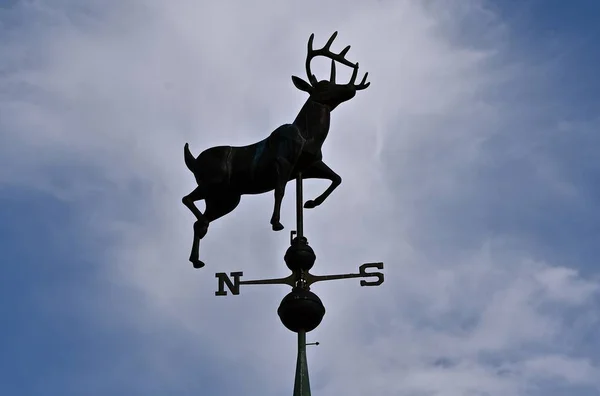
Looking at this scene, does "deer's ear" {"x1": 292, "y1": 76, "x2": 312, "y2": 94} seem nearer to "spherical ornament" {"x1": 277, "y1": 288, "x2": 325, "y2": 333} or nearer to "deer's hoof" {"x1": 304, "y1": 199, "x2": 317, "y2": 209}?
"deer's hoof" {"x1": 304, "y1": 199, "x2": 317, "y2": 209}

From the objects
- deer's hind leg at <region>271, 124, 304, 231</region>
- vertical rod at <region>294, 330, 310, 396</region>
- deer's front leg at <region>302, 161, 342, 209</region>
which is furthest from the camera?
deer's front leg at <region>302, 161, 342, 209</region>

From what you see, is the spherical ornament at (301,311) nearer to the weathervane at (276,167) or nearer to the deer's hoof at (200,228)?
the weathervane at (276,167)

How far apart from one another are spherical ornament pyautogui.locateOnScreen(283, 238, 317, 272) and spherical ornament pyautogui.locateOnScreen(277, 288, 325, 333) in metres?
0.24

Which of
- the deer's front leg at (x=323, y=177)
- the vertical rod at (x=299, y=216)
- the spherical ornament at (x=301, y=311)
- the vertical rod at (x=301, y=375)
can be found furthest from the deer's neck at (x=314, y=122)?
the vertical rod at (x=301, y=375)

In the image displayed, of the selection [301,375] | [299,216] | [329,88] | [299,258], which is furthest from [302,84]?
[301,375]

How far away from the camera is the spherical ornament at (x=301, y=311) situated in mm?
7555

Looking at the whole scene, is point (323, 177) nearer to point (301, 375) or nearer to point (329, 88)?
point (329, 88)

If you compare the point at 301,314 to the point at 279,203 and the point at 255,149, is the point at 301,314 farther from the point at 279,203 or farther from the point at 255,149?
the point at 255,149

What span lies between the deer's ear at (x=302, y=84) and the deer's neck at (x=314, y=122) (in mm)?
161

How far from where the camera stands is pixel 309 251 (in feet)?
25.8

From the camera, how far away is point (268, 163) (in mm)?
8375

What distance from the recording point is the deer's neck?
8523 mm

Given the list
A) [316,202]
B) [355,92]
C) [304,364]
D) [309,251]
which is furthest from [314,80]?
[304,364]

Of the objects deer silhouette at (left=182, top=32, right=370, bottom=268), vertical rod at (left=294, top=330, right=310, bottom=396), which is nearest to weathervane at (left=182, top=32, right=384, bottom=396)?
deer silhouette at (left=182, top=32, right=370, bottom=268)
